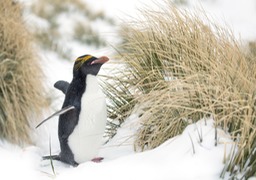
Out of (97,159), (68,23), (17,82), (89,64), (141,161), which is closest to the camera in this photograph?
(141,161)

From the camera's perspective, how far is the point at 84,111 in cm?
302

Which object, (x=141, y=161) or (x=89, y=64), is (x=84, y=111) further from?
(x=141, y=161)

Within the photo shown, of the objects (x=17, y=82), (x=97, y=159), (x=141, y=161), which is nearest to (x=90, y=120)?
(x=97, y=159)

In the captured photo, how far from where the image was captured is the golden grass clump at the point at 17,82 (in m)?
3.91

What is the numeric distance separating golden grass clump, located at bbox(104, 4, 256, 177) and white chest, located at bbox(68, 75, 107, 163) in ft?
0.65

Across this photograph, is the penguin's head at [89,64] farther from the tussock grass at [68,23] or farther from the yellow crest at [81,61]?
the tussock grass at [68,23]

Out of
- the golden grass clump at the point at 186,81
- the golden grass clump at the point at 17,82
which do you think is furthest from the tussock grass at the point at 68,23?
the golden grass clump at the point at 186,81

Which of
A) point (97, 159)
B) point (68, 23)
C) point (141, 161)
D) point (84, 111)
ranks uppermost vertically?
point (68, 23)

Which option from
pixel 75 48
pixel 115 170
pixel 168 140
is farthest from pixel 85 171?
pixel 75 48

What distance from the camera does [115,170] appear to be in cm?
279

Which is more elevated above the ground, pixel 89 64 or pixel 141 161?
pixel 89 64

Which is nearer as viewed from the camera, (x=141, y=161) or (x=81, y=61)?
(x=141, y=161)

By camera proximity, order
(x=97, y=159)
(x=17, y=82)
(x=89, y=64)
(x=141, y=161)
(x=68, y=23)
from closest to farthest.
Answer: (x=141, y=161), (x=89, y=64), (x=97, y=159), (x=17, y=82), (x=68, y=23)

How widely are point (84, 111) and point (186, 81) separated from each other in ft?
1.71
